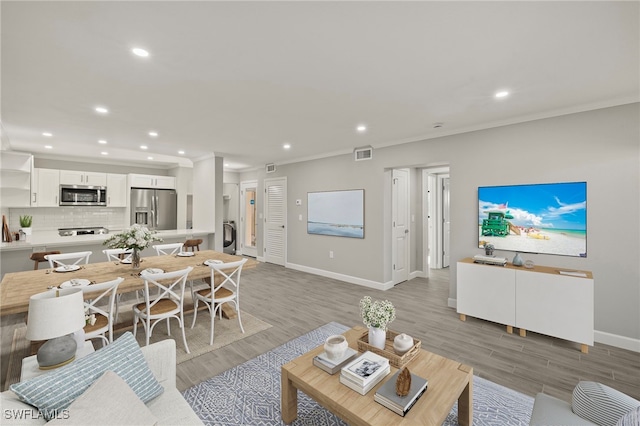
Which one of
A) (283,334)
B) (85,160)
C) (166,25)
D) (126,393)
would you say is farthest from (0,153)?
(126,393)

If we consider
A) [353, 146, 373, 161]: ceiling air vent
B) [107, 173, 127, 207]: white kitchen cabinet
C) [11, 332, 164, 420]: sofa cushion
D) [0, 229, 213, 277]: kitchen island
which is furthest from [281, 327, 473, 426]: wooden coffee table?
[107, 173, 127, 207]: white kitchen cabinet

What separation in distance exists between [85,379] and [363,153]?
15.3ft

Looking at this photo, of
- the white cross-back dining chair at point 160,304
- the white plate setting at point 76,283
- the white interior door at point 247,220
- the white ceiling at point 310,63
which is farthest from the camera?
the white interior door at point 247,220

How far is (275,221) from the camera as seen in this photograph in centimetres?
704

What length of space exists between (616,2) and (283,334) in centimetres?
364

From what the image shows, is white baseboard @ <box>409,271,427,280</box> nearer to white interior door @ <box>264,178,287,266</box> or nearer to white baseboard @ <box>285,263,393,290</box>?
white baseboard @ <box>285,263,393,290</box>

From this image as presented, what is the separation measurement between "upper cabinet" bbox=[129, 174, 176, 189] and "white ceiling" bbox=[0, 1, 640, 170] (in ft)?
9.02

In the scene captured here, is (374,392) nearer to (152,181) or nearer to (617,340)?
(617,340)

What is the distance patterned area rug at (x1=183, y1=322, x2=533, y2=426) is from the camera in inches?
77.2

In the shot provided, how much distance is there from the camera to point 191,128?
391 centimetres

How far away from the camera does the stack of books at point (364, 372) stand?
5.31 feet

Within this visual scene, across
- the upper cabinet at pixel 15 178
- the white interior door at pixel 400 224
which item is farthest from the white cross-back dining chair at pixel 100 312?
the upper cabinet at pixel 15 178

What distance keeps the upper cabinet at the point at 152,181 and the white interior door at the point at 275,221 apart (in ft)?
7.81

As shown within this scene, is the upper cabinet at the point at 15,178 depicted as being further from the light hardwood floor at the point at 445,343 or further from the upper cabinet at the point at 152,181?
the light hardwood floor at the point at 445,343
